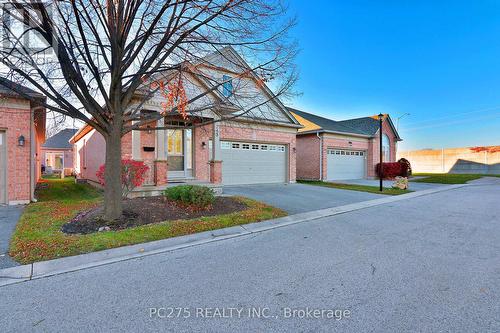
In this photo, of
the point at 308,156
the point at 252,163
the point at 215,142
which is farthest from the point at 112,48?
the point at 308,156

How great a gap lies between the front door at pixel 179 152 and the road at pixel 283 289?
7.23 meters

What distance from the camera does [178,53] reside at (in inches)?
258

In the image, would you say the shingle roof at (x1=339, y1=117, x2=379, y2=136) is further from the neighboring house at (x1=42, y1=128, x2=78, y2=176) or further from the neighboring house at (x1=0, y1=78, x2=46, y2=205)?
the neighboring house at (x1=42, y1=128, x2=78, y2=176)

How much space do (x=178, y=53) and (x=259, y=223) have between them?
4893mm

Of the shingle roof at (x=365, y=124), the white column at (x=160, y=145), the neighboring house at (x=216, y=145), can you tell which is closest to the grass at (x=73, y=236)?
the white column at (x=160, y=145)

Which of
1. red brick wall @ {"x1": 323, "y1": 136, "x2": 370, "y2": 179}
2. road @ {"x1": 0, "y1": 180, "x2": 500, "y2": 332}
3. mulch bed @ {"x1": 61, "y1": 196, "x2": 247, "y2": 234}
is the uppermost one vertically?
red brick wall @ {"x1": 323, "y1": 136, "x2": 370, "y2": 179}

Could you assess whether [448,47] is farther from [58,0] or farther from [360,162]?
[58,0]

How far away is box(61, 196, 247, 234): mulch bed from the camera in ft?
18.9

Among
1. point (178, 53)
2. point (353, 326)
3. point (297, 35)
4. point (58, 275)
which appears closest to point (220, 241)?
point (58, 275)

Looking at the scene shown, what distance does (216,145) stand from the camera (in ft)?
37.2

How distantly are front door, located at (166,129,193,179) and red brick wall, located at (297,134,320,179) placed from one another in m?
10.1

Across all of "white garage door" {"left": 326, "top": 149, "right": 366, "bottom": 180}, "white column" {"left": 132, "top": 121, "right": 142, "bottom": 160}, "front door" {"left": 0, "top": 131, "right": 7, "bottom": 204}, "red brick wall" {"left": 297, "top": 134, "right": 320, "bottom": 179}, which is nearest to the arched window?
"white garage door" {"left": 326, "top": 149, "right": 366, "bottom": 180}

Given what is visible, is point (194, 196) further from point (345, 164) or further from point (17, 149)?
point (345, 164)

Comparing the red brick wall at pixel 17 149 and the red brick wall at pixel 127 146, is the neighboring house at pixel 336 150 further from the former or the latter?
the red brick wall at pixel 17 149
